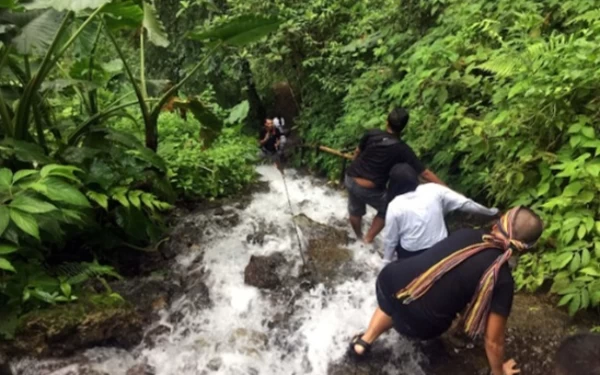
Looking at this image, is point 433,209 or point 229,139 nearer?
point 433,209

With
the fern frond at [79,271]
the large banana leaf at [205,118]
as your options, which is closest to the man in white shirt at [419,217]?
the fern frond at [79,271]

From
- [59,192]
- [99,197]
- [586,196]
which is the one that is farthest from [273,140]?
[586,196]

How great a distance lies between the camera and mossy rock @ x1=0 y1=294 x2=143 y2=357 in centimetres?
328

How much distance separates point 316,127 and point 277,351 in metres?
5.83

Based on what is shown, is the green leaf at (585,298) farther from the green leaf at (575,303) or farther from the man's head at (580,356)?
the man's head at (580,356)

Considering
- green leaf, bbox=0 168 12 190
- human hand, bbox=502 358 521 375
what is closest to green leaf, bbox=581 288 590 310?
human hand, bbox=502 358 521 375

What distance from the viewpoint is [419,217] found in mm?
3531

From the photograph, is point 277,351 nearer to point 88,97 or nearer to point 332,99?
point 88,97

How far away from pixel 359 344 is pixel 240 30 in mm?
3203

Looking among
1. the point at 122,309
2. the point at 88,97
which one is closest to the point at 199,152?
the point at 88,97

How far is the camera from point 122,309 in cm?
379

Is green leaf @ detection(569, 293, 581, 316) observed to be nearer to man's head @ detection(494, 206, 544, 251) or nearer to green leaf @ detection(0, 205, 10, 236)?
→ man's head @ detection(494, 206, 544, 251)

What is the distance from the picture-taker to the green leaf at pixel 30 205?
3051 millimetres

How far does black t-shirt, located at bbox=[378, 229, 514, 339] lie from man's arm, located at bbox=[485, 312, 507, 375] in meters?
0.05
